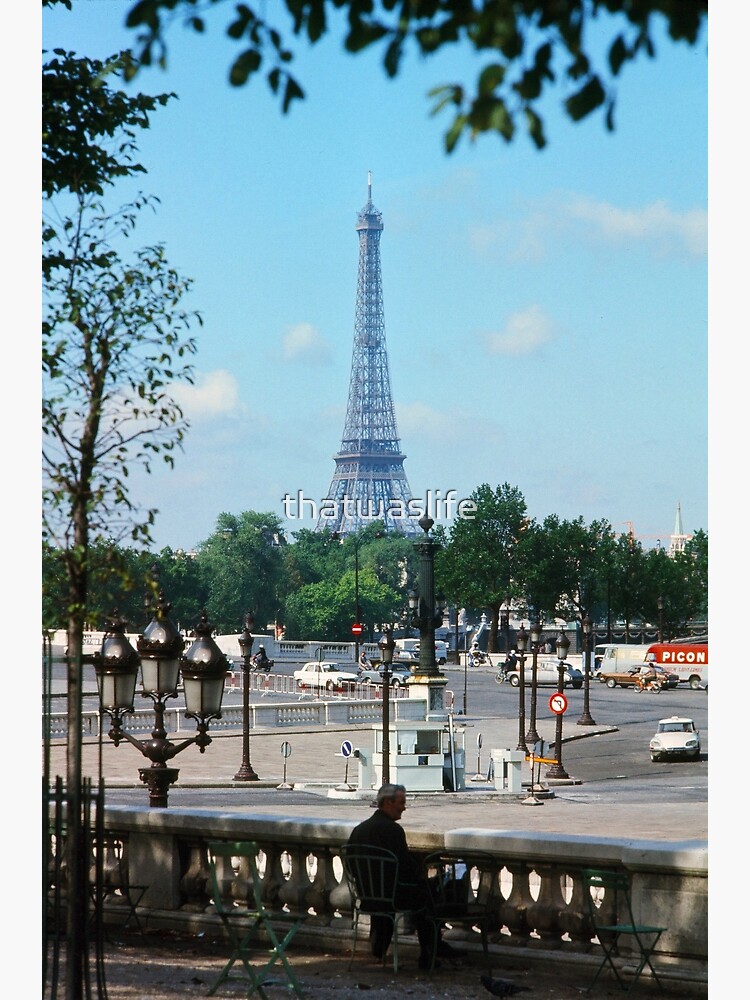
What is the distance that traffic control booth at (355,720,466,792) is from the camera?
3222 cm

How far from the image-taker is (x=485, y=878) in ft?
26.8

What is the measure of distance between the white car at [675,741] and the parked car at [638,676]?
75.7ft

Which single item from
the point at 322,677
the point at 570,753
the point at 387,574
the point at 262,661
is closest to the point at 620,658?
the point at 387,574

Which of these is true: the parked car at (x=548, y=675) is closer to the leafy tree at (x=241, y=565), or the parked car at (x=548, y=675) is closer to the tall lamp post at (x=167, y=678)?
the leafy tree at (x=241, y=565)

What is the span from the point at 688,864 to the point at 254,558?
834 cm

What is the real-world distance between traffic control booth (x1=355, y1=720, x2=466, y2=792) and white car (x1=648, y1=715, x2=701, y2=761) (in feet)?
34.1

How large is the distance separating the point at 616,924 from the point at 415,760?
25.0m

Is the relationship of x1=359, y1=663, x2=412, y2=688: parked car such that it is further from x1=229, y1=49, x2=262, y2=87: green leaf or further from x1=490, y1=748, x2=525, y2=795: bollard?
x1=229, y1=49, x2=262, y2=87: green leaf

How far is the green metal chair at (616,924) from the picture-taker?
7336 millimetres

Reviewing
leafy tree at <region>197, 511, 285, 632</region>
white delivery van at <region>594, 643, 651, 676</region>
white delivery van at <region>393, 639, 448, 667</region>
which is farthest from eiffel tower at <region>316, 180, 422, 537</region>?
leafy tree at <region>197, 511, 285, 632</region>

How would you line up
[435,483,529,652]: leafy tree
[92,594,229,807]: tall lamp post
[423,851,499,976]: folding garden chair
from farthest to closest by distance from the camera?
[435,483,529,652]: leafy tree < [92,594,229,807]: tall lamp post < [423,851,499,976]: folding garden chair

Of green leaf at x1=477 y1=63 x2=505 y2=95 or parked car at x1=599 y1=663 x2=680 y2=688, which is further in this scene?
parked car at x1=599 y1=663 x2=680 y2=688

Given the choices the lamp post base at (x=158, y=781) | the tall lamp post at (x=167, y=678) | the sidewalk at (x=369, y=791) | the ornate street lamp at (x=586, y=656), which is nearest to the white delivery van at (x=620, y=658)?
the ornate street lamp at (x=586, y=656)
